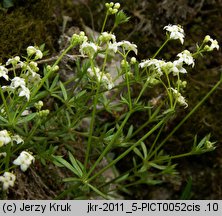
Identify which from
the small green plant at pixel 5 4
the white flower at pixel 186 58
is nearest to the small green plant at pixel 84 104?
the white flower at pixel 186 58

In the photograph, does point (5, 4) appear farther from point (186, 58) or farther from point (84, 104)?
point (186, 58)

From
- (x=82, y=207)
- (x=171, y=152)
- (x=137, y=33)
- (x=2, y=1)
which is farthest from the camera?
(x=137, y=33)

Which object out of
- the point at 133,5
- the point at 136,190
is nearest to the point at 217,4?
the point at 133,5

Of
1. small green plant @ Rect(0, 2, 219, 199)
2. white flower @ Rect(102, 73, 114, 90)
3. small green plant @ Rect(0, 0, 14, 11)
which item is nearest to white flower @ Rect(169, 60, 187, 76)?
small green plant @ Rect(0, 2, 219, 199)

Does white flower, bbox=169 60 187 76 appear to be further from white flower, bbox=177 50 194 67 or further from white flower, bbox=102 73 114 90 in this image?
white flower, bbox=102 73 114 90

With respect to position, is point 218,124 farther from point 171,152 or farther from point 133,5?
point 133,5

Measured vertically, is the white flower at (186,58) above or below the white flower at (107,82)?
above

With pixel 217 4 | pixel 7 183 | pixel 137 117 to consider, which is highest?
pixel 217 4

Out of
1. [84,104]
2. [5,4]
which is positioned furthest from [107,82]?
[5,4]

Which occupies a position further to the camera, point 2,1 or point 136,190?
point 136,190

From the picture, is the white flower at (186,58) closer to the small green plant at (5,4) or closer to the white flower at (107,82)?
the white flower at (107,82)

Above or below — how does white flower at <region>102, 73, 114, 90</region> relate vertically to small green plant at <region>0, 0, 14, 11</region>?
below
